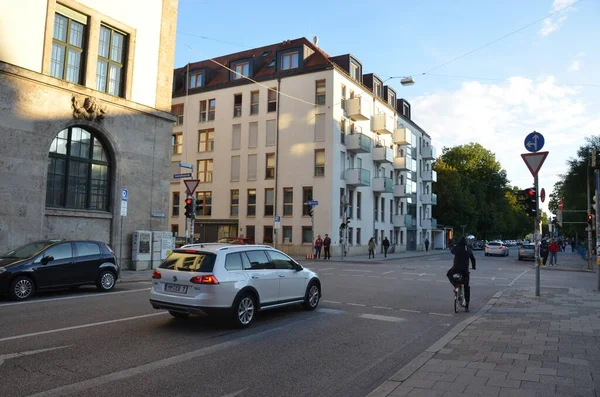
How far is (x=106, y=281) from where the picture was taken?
46.2ft

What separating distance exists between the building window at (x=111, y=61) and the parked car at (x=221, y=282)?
45.6 feet

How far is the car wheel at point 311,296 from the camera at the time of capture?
10.7m

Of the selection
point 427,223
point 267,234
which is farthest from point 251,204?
point 427,223

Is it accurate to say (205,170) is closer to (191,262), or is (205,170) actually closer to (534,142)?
(534,142)

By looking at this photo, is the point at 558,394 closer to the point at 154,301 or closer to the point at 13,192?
the point at 154,301

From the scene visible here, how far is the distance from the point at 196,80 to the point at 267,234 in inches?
689

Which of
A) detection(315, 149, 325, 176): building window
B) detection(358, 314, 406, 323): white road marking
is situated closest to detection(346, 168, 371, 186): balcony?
detection(315, 149, 325, 176): building window

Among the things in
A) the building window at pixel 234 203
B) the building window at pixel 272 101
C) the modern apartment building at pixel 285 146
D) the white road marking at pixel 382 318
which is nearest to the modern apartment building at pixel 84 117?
the white road marking at pixel 382 318

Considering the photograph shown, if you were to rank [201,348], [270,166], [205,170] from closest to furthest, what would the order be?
[201,348] → [270,166] → [205,170]

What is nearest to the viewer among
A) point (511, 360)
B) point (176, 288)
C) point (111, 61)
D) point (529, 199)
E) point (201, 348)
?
point (511, 360)

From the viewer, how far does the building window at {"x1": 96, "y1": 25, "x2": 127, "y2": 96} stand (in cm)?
2025

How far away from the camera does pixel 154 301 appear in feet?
28.7

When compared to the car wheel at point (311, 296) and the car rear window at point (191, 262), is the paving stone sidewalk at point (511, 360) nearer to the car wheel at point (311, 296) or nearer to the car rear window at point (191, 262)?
the car wheel at point (311, 296)

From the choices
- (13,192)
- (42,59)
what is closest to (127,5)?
(42,59)
